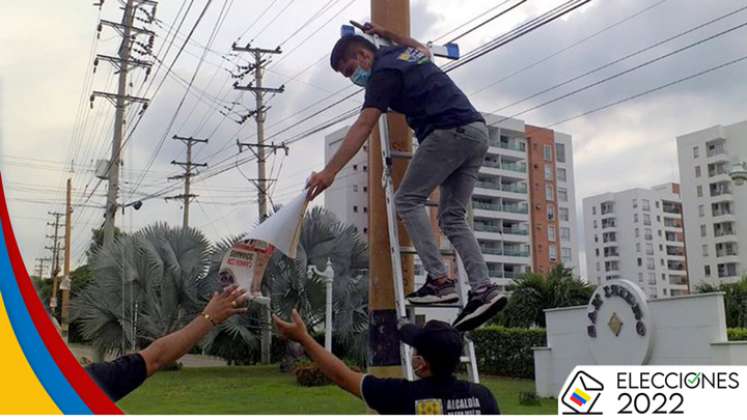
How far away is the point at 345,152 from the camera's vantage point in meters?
2.90

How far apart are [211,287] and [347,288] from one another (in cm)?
648

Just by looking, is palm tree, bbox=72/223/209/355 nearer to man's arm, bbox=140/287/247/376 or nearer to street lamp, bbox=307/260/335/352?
street lamp, bbox=307/260/335/352

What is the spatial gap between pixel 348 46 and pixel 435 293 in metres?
1.13

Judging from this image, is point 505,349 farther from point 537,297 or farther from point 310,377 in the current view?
point 537,297

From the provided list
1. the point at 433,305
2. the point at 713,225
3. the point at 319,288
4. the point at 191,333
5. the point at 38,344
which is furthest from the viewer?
the point at 713,225

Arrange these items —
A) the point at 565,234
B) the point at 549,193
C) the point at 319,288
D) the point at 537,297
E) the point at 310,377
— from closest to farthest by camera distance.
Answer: the point at 319,288 → the point at 310,377 → the point at 537,297 → the point at 549,193 → the point at 565,234

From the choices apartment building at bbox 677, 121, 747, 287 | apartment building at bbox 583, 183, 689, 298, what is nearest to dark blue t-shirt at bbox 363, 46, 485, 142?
apartment building at bbox 677, 121, 747, 287

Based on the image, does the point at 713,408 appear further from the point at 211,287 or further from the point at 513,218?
the point at 513,218

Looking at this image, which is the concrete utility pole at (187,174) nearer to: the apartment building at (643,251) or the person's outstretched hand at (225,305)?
the person's outstretched hand at (225,305)

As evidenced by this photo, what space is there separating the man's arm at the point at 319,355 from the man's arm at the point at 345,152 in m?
0.50

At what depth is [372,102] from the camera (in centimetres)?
296

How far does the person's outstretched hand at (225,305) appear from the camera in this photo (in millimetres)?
2412

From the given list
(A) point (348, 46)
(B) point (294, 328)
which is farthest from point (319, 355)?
(A) point (348, 46)

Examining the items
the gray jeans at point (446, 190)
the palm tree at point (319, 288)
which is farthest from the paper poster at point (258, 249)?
the palm tree at point (319, 288)
